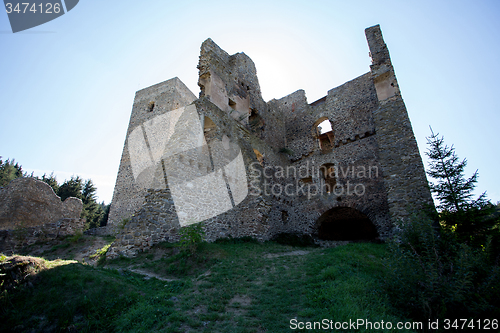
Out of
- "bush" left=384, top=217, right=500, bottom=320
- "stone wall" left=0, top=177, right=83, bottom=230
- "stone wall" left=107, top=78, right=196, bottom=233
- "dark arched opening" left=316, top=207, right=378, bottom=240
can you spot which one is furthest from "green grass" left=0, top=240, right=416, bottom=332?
"stone wall" left=107, top=78, right=196, bottom=233

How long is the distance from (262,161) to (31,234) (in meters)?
11.3

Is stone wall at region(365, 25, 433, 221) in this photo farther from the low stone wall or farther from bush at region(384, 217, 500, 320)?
the low stone wall

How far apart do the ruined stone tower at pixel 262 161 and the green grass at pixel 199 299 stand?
2.78 m

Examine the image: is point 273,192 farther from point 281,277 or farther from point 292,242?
point 281,277

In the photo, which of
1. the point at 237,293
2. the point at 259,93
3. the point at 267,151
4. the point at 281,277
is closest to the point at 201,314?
the point at 237,293

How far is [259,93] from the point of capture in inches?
664

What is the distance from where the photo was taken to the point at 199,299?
4.57 m

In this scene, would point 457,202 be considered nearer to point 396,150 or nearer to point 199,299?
point 396,150

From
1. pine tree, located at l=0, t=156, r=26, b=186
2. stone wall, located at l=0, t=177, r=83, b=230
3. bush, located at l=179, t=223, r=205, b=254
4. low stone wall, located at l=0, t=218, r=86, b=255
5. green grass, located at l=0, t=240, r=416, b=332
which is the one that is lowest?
green grass, located at l=0, t=240, r=416, b=332

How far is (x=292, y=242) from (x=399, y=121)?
7383 mm

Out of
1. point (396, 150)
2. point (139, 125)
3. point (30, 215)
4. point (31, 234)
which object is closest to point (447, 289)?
point (396, 150)

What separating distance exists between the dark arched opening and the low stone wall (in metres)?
13.1

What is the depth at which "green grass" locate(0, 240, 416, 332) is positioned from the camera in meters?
3.69

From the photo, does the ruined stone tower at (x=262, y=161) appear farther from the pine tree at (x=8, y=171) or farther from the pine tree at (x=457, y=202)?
the pine tree at (x=8, y=171)
